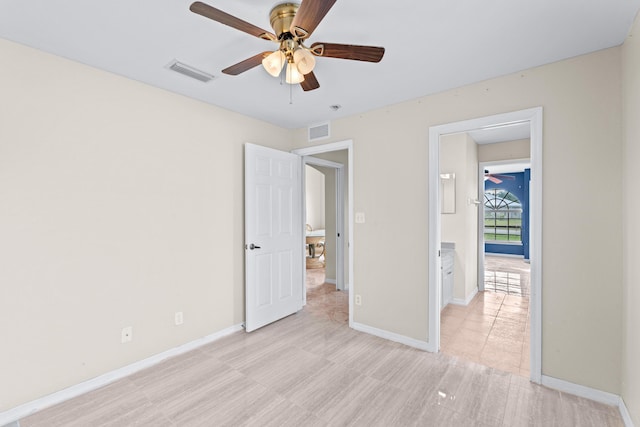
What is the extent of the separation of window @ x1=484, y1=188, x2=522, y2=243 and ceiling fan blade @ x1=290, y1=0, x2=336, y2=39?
918 cm

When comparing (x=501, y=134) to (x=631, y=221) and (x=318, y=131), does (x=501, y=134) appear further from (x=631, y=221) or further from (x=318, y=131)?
(x=631, y=221)

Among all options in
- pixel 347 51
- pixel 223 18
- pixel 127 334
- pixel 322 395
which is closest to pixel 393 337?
pixel 322 395

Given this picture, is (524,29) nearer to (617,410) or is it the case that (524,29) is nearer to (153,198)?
(617,410)

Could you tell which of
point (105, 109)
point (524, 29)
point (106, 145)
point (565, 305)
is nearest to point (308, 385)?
point (565, 305)

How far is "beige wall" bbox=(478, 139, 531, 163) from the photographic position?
468cm

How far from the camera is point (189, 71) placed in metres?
2.39

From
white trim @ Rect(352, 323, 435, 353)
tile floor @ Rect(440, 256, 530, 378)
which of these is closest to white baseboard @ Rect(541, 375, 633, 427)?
tile floor @ Rect(440, 256, 530, 378)

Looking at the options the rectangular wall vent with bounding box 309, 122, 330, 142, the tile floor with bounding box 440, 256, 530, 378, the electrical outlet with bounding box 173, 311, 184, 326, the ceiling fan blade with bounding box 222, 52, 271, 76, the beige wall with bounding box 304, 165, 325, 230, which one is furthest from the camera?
the beige wall with bounding box 304, 165, 325, 230

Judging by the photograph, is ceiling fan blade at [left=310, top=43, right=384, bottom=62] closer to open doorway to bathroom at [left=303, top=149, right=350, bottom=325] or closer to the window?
open doorway to bathroom at [left=303, top=149, right=350, bottom=325]

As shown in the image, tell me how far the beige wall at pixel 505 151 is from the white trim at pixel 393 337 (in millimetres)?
3438

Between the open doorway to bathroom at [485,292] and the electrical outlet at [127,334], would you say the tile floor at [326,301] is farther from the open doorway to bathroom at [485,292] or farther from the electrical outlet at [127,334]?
the electrical outlet at [127,334]

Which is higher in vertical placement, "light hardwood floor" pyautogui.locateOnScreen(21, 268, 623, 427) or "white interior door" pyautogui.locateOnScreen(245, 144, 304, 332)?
"white interior door" pyautogui.locateOnScreen(245, 144, 304, 332)

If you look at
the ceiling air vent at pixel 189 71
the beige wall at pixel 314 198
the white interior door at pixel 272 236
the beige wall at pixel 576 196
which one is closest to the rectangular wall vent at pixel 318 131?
the white interior door at pixel 272 236

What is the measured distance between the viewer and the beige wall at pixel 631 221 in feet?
5.56
